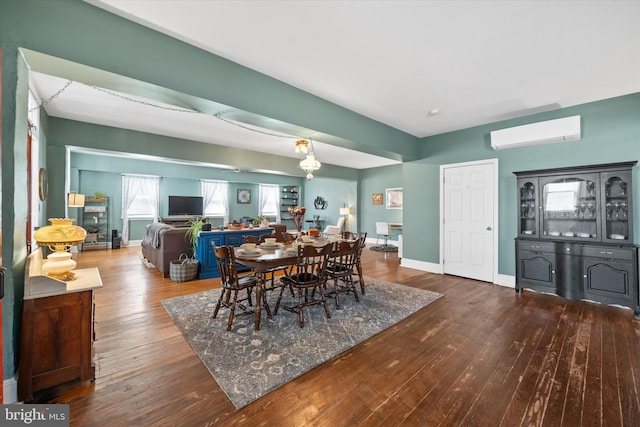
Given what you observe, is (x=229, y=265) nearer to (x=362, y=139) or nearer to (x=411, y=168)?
(x=362, y=139)

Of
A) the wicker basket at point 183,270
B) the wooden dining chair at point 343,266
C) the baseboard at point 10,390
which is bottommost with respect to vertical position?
the baseboard at point 10,390

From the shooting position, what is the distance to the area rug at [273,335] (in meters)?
1.97

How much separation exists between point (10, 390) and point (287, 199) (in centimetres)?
1050

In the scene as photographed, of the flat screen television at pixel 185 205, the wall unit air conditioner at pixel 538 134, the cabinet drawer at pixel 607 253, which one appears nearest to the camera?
the cabinet drawer at pixel 607 253

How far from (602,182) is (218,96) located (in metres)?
4.86

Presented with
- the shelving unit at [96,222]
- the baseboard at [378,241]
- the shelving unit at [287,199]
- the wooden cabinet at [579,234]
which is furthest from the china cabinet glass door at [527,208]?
the shelving unit at [96,222]

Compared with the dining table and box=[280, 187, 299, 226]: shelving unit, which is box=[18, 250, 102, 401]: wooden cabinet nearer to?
the dining table

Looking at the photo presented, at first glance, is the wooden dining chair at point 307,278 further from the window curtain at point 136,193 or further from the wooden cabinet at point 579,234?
the window curtain at point 136,193

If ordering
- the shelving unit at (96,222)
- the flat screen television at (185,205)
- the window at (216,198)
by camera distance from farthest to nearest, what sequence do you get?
the window at (216,198) → the flat screen television at (185,205) → the shelving unit at (96,222)

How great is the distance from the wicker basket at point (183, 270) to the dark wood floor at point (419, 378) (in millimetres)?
1215

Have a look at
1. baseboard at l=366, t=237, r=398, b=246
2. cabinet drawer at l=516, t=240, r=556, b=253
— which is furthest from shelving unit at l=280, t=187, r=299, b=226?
cabinet drawer at l=516, t=240, r=556, b=253

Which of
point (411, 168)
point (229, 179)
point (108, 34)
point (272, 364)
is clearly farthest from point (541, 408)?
point (229, 179)

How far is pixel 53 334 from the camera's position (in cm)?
177

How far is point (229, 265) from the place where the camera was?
2826 millimetres
